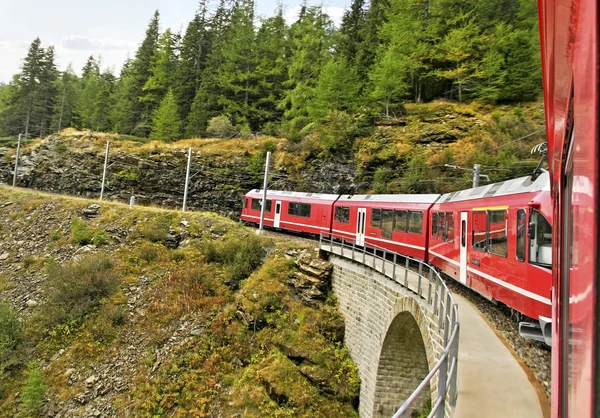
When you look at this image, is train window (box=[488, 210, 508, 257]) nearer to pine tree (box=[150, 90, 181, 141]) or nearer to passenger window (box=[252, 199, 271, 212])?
passenger window (box=[252, 199, 271, 212])

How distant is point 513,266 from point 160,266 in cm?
1687

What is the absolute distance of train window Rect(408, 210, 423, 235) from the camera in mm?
14602

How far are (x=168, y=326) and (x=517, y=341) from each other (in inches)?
519

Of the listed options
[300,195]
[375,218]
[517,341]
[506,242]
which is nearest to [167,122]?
[300,195]

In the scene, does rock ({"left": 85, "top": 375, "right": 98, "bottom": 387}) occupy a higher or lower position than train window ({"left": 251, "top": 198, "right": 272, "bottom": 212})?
lower

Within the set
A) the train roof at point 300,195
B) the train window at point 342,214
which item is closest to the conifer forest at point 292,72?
the train roof at point 300,195

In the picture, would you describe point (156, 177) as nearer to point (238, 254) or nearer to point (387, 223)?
point (238, 254)

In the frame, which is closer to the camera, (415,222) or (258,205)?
(415,222)

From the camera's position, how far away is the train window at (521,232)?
7346mm

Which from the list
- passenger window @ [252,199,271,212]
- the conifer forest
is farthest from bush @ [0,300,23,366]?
the conifer forest

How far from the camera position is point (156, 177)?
1380 inches

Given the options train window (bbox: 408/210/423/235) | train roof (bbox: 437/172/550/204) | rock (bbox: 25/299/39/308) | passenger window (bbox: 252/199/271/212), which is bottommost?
rock (bbox: 25/299/39/308)

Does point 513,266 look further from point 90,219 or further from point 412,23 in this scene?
point 412,23

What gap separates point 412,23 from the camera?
35.4 metres
